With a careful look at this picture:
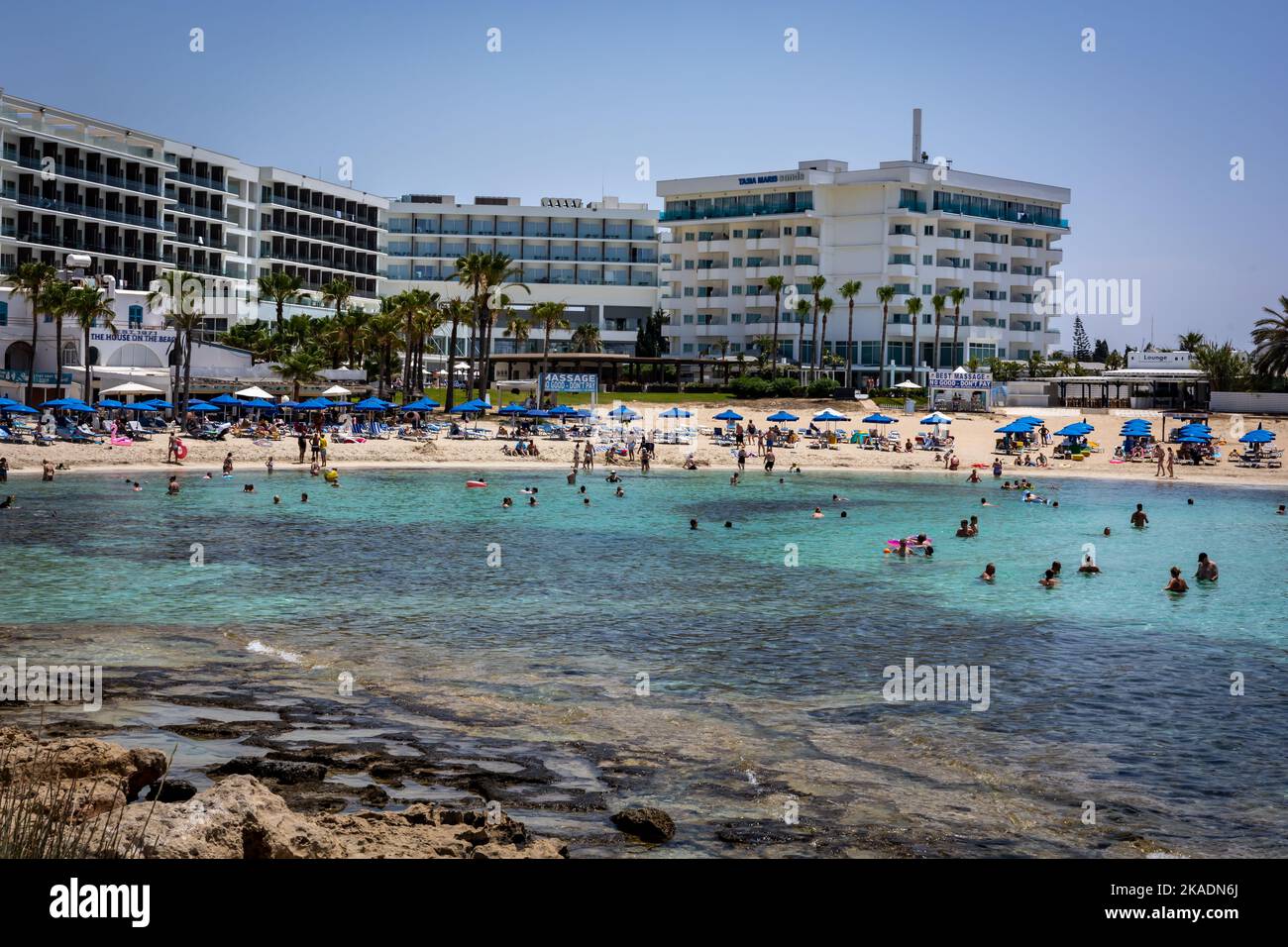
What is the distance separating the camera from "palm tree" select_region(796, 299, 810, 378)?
10306 cm

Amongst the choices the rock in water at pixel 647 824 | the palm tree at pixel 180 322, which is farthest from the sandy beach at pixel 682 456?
the rock in water at pixel 647 824

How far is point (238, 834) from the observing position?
8336mm

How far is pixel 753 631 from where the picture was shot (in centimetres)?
2403

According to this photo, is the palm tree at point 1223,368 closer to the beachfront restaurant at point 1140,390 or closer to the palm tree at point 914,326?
the beachfront restaurant at point 1140,390

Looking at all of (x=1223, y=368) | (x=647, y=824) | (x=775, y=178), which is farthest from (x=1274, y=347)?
(x=647, y=824)

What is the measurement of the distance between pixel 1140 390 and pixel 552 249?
7405 centimetres

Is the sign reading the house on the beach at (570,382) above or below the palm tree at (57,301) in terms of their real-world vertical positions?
below

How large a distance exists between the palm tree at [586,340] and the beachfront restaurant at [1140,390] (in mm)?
48212

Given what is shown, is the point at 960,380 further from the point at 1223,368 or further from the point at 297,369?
the point at 297,369

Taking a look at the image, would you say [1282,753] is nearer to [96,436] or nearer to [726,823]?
[726,823]

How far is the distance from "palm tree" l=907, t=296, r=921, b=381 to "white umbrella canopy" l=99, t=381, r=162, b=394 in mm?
62288

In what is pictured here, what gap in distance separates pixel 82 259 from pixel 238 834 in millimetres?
79614

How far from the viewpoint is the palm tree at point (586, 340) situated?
394 feet
